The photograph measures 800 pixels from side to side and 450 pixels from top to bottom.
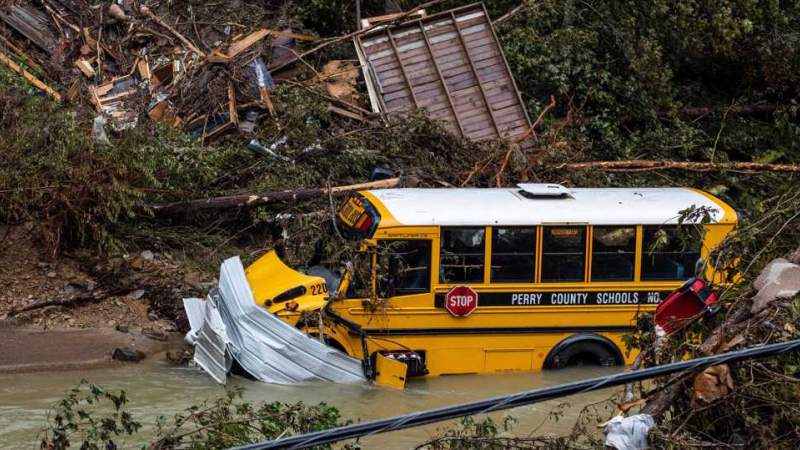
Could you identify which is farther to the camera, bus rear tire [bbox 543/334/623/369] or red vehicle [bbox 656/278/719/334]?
bus rear tire [bbox 543/334/623/369]

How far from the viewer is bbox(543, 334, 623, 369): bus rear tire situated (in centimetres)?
1144

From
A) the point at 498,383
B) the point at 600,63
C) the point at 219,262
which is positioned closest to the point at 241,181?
the point at 219,262

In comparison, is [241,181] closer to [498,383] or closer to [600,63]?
[498,383]

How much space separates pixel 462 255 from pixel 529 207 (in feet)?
2.94

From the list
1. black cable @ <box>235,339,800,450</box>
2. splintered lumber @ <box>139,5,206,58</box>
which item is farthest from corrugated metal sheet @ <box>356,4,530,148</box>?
black cable @ <box>235,339,800,450</box>

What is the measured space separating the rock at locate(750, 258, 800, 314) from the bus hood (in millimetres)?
5337

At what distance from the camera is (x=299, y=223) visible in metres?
12.1

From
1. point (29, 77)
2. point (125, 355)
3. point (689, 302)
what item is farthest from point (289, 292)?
point (29, 77)

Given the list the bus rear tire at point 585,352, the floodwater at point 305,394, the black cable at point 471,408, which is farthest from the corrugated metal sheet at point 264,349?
the black cable at point 471,408

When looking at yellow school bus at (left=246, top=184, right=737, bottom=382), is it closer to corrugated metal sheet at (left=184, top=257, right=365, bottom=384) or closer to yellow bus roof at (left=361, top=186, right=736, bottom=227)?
yellow bus roof at (left=361, top=186, right=736, bottom=227)

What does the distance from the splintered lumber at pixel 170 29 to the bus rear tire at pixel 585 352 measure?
754cm

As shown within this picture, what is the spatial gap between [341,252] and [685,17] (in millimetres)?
8267

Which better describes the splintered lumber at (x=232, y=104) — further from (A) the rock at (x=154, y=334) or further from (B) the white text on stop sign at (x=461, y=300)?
(B) the white text on stop sign at (x=461, y=300)

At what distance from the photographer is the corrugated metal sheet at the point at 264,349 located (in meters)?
10.8
